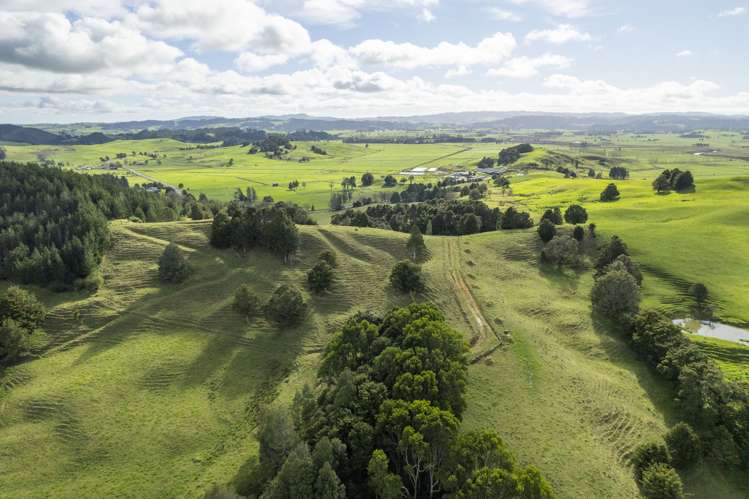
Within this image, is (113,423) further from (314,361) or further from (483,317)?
(483,317)

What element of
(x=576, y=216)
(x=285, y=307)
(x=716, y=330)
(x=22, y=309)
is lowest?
(x=716, y=330)

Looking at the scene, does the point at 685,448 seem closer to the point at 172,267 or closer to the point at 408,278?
the point at 408,278

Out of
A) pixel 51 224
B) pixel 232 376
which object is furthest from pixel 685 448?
pixel 51 224

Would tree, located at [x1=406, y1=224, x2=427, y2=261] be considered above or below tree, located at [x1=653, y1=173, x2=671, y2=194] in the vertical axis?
below

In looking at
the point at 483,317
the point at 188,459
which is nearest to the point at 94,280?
the point at 188,459

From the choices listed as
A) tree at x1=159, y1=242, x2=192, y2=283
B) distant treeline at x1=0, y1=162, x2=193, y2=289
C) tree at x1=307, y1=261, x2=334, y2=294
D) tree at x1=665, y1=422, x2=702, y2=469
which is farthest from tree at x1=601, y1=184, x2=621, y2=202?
distant treeline at x1=0, y1=162, x2=193, y2=289

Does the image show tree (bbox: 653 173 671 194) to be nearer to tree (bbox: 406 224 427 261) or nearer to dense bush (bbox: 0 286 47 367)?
tree (bbox: 406 224 427 261)
